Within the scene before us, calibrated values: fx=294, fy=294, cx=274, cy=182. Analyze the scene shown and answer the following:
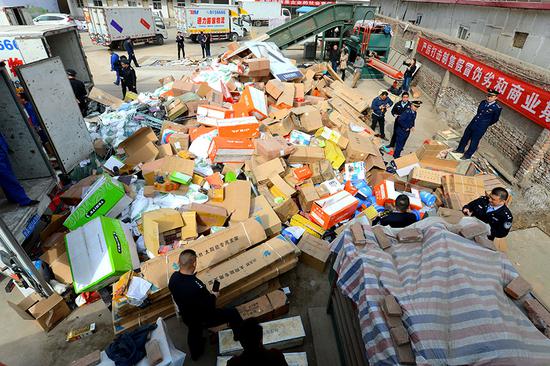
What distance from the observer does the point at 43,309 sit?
315 centimetres

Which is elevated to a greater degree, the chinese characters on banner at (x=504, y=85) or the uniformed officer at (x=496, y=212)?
the chinese characters on banner at (x=504, y=85)

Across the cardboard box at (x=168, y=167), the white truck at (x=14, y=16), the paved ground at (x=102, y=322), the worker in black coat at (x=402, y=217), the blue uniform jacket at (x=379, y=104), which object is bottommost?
the paved ground at (x=102, y=322)

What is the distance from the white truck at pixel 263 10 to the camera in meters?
23.4

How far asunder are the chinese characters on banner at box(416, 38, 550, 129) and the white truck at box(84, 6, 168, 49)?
47.4 ft

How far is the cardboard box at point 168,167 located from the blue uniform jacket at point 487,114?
5.46 m

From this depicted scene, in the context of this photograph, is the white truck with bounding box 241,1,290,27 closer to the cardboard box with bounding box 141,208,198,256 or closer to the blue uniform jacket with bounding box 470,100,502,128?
the blue uniform jacket with bounding box 470,100,502,128

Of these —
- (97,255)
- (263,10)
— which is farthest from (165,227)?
(263,10)

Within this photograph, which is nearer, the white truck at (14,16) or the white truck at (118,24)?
the white truck at (14,16)

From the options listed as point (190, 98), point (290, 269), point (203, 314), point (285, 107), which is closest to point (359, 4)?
point (285, 107)

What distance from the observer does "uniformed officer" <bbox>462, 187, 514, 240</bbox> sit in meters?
3.34

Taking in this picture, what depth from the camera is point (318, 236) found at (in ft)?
14.0

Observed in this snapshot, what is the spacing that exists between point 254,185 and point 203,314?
2578 millimetres

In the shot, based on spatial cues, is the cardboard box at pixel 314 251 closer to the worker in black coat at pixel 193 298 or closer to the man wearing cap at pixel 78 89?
the worker in black coat at pixel 193 298

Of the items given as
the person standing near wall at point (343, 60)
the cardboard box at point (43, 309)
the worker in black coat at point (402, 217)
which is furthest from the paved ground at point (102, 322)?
the person standing near wall at point (343, 60)
